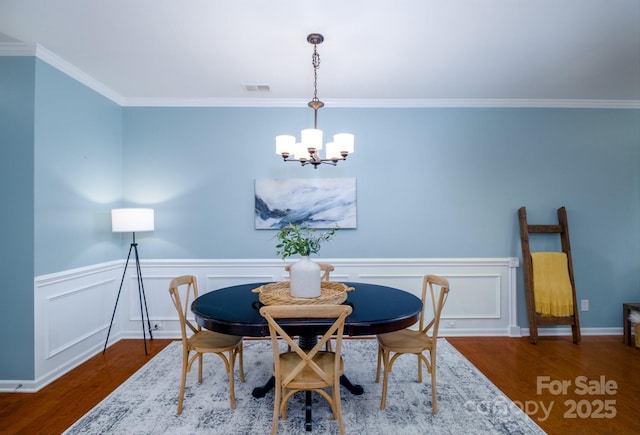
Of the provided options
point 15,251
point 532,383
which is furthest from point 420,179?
point 15,251

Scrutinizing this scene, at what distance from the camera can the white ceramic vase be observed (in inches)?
86.6

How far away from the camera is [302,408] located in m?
2.23

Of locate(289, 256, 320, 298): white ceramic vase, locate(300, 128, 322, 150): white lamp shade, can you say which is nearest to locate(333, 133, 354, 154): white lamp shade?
locate(300, 128, 322, 150): white lamp shade

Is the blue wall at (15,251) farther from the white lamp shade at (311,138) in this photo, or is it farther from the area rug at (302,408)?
the white lamp shade at (311,138)

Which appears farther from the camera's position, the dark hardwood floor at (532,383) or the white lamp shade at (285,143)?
the white lamp shade at (285,143)

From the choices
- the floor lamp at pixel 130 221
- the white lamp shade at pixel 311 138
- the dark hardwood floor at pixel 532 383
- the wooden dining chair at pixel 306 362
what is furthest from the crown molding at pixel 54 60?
the wooden dining chair at pixel 306 362

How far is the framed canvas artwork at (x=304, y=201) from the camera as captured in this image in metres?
3.60

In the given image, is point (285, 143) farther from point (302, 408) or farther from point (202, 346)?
point (302, 408)

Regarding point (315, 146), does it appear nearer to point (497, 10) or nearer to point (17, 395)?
point (497, 10)

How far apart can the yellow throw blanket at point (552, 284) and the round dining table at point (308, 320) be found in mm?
2084

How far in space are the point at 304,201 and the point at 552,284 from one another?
2905 mm

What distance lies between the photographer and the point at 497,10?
2.09 meters

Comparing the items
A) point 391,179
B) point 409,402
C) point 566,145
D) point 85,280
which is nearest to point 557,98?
point 566,145

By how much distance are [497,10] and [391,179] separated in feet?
6.09
